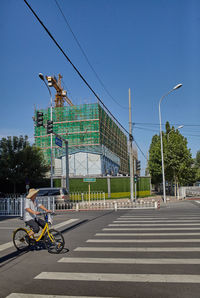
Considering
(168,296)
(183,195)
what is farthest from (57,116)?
(168,296)

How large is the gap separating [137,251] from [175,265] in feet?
4.47

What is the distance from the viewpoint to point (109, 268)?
5320 millimetres

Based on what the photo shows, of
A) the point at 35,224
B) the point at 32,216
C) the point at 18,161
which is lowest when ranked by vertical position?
the point at 35,224

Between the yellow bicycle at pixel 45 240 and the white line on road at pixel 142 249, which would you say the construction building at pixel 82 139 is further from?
the white line on road at pixel 142 249

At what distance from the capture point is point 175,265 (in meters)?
5.41

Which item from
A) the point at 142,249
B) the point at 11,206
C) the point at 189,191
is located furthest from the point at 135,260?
the point at 189,191

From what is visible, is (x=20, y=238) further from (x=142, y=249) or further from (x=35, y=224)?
(x=142, y=249)

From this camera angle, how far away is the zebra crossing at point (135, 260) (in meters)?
4.63

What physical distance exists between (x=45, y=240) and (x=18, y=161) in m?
22.7

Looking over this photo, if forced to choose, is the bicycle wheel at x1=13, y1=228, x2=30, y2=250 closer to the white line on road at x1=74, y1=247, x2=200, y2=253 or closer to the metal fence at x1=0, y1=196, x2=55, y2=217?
the white line on road at x1=74, y1=247, x2=200, y2=253

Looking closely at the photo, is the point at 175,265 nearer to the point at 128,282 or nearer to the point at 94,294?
the point at 128,282

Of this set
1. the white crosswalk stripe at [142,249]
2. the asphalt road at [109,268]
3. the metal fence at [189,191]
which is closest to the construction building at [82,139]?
the metal fence at [189,191]

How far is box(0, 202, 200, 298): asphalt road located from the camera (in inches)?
166

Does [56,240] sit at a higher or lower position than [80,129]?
lower
